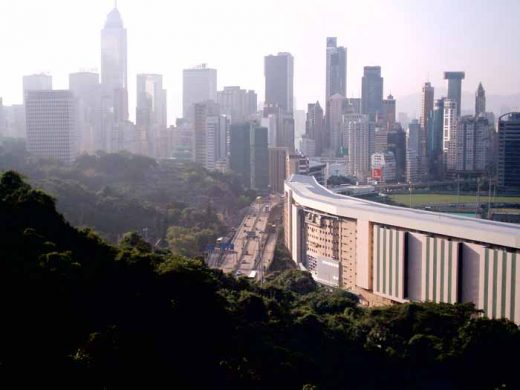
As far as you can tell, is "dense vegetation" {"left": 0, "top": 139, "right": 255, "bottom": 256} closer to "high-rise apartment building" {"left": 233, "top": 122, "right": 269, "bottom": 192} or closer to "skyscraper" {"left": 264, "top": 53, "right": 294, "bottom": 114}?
"high-rise apartment building" {"left": 233, "top": 122, "right": 269, "bottom": 192}

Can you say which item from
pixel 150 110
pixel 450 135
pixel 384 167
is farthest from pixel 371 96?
pixel 384 167

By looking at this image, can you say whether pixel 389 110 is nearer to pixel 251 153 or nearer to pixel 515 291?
pixel 251 153

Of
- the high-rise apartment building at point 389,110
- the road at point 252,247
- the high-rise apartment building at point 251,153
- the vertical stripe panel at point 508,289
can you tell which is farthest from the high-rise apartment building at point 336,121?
the vertical stripe panel at point 508,289

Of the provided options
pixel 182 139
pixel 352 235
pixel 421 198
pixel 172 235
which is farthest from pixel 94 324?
pixel 182 139

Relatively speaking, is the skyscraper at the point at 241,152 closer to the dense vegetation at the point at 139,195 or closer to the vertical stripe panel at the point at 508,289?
the dense vegetation at the point at 139,195

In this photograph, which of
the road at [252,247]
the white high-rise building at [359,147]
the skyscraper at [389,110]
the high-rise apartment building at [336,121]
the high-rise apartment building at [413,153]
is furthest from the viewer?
the skyscraper at [389,110]

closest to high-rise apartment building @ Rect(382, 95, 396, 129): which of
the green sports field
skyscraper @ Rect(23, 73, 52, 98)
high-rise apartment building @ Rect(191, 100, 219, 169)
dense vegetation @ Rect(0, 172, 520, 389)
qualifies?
high-rise apartment building @ Rect(191, 100, 219, 169)
